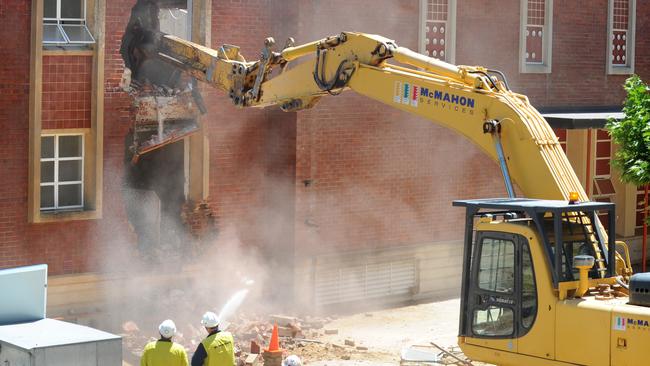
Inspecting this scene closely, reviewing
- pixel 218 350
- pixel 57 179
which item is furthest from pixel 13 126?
pixel 218 350

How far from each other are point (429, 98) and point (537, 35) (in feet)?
37.1

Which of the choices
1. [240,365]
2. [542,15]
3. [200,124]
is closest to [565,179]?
[240,365]

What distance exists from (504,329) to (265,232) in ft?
28.6

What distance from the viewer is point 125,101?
18.5m

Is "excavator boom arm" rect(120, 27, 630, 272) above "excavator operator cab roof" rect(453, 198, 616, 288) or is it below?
above

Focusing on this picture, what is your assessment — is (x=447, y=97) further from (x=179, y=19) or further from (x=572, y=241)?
(x=179, y=19)

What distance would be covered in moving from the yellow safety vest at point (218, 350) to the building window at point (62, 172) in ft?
20.5

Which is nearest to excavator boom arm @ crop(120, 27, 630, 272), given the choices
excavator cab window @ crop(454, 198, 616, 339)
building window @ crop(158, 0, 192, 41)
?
excavator cab window @ crop(454, 198, 616, 339)

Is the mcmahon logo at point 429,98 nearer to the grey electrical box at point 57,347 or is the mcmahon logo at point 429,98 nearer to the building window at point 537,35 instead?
the grey electrical box at point 57,347

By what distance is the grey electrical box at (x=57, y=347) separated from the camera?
40.8 ft

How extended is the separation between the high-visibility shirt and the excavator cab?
2922 millimetres

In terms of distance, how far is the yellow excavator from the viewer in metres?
11.6

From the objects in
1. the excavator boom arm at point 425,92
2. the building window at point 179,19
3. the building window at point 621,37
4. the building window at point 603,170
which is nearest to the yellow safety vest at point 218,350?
the excavator boom arm at point 425,92

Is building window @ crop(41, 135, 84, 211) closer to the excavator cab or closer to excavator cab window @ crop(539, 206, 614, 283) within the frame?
the excavator cab
